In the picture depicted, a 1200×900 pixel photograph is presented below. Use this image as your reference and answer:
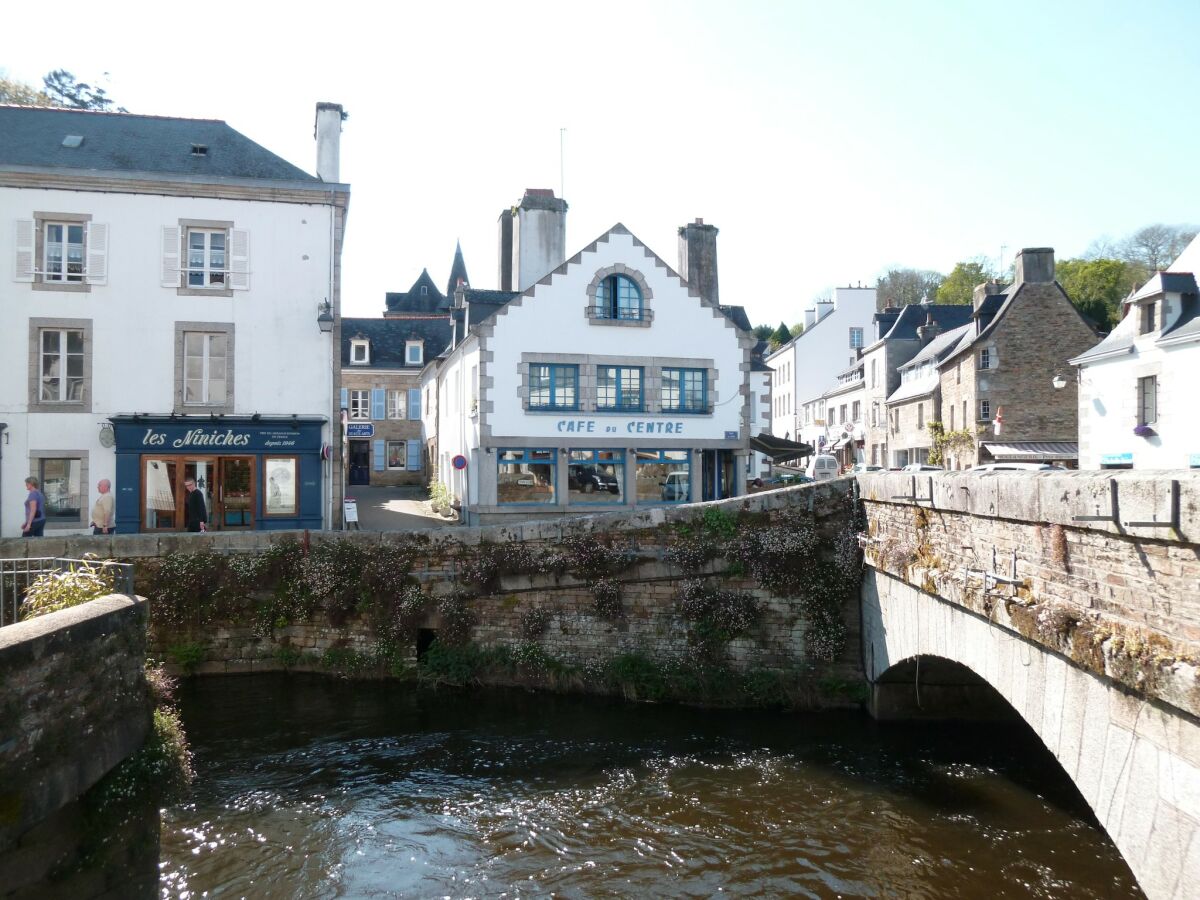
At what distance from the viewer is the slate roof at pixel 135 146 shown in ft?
59.5

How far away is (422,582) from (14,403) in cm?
1033

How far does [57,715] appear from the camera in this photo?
5016 millimetres

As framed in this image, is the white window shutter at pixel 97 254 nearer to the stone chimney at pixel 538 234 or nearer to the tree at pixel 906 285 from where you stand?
the stone chimney at pixel 538 234

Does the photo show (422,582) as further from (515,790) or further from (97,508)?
(97,508)

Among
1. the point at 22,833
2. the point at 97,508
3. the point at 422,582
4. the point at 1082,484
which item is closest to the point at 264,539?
the point at 422,582

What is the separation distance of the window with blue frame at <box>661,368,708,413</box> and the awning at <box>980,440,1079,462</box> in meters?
12.8

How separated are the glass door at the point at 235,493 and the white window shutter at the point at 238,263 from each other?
145 inches

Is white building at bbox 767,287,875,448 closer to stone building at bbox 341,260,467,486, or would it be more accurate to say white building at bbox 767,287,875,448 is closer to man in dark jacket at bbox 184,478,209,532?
stone building at bbox 341,260,467,486

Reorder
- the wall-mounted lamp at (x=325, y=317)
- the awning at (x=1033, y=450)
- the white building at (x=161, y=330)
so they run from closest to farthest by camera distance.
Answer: the white building at (x=161, y=330) < the wall-mounted lamp at (x=325, y=317) < the awning at (x=1033, y=450)

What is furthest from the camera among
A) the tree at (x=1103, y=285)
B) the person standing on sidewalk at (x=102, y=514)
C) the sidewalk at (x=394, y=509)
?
the tree at (x=1103, y=285)

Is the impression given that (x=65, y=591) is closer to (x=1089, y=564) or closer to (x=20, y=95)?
(x=1089, y=564)

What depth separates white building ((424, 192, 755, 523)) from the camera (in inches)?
820

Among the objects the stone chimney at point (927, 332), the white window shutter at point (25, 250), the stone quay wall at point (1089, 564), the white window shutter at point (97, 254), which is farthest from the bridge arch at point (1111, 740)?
the stone chimney at point (927, 332)

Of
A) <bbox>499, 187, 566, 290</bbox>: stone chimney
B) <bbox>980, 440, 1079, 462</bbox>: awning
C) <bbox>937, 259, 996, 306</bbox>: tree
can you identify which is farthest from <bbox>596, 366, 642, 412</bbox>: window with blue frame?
<bbox>937, 259, 996, 306</bbox>: tree
